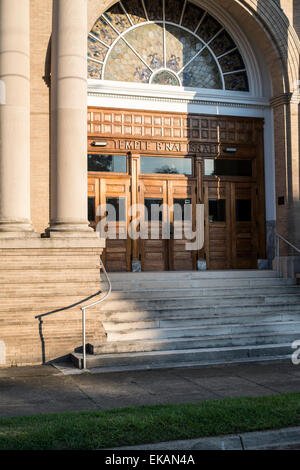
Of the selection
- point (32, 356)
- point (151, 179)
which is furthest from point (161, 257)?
point (32, 356)

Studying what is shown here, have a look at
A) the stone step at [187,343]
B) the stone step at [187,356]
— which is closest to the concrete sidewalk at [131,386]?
the stone step at [187,356]

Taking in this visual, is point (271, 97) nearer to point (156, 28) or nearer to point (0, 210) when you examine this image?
point (156, 28)

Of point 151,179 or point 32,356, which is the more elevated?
point 151,179

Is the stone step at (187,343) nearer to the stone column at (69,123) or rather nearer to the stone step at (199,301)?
the stone step at (199,301)

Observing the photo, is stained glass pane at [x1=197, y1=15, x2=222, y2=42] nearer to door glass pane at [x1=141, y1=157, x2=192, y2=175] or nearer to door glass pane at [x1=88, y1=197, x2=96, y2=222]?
door glass pane at [x1=141, y1=157, x2=192, y2=175]

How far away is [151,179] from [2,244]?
5529 mm

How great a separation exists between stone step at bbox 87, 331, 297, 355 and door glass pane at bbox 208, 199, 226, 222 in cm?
508

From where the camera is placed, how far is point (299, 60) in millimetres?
14867

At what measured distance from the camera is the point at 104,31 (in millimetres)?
14469

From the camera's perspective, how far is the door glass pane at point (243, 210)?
50.8 ft

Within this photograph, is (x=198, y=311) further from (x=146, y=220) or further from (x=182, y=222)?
(x=182, y=222)

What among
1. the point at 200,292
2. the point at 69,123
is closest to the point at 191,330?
the point at 200,292

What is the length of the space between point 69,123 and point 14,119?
104cm
